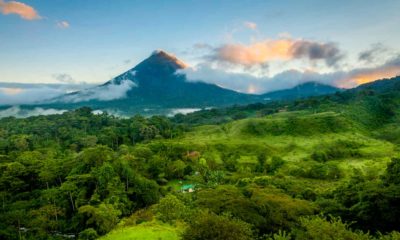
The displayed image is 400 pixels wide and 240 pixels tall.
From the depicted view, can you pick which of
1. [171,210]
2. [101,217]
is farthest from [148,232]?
[101,217]

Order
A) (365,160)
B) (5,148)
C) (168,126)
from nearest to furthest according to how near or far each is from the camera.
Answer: (365,160) → (5,148) → (168,126)

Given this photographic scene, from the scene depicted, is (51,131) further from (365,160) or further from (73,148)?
(365,160)

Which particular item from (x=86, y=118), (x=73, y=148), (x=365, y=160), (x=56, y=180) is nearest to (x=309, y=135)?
(x=365, y=160)

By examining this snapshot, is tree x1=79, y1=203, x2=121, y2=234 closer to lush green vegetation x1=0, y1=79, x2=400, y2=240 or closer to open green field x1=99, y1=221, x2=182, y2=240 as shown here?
lush green vegetation x1=0, y1=79, x2=400, y2=240

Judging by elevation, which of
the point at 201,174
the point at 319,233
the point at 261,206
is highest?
the point at 319,233

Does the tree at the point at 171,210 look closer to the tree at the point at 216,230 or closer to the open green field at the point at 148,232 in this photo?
the open green field at the point at 148,232

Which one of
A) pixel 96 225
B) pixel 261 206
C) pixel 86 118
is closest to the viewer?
pixel 261 206

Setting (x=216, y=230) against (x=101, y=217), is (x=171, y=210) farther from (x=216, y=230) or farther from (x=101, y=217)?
(x=216, y=230)

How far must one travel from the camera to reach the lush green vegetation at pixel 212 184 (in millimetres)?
35781

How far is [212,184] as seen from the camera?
64812 millimetres

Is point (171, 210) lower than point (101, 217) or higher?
higher

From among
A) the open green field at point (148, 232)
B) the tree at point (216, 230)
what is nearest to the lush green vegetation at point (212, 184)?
the tree at point (216, 230)

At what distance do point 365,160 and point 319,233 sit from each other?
7156 cm

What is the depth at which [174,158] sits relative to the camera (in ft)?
293
